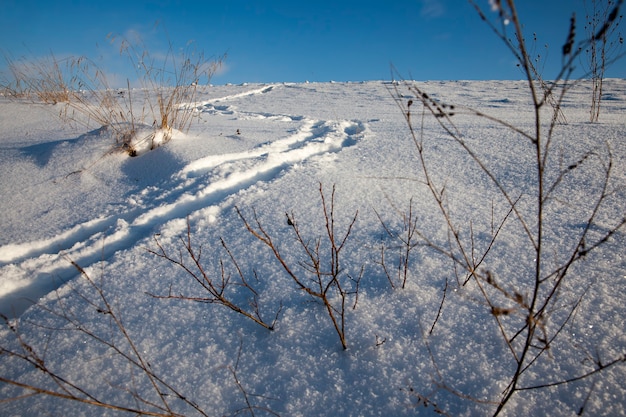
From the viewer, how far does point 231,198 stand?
168 cm

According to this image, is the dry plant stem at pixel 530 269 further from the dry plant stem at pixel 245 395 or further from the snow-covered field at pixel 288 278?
the dry plant stem at pixel 245 395

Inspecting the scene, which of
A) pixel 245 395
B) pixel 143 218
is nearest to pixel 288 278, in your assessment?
pixel 245 395

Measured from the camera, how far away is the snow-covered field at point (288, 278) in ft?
2.46

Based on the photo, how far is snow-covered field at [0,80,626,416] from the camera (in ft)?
2.46

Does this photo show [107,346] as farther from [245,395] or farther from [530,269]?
[530,269]

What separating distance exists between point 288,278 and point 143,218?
2.91 ft

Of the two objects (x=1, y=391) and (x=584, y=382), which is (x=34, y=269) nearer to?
(x=1, y=391)

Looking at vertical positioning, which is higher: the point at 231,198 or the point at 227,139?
the point at 227,139

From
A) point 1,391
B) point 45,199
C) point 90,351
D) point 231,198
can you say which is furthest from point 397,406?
point 45,199

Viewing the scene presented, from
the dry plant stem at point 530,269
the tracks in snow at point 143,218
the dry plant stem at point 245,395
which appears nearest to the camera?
the dry plant stem at point 530,269

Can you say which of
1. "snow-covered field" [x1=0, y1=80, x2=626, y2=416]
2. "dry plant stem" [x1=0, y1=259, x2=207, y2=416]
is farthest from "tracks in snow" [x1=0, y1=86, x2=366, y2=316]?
"dry plant stem" [x1=0, y1=259, x2=207, y2=416]

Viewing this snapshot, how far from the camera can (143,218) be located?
1.57m

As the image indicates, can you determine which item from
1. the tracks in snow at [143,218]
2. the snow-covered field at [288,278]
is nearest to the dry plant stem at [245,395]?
the snow-covered field at [288,278]

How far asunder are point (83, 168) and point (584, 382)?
99.7 inches
